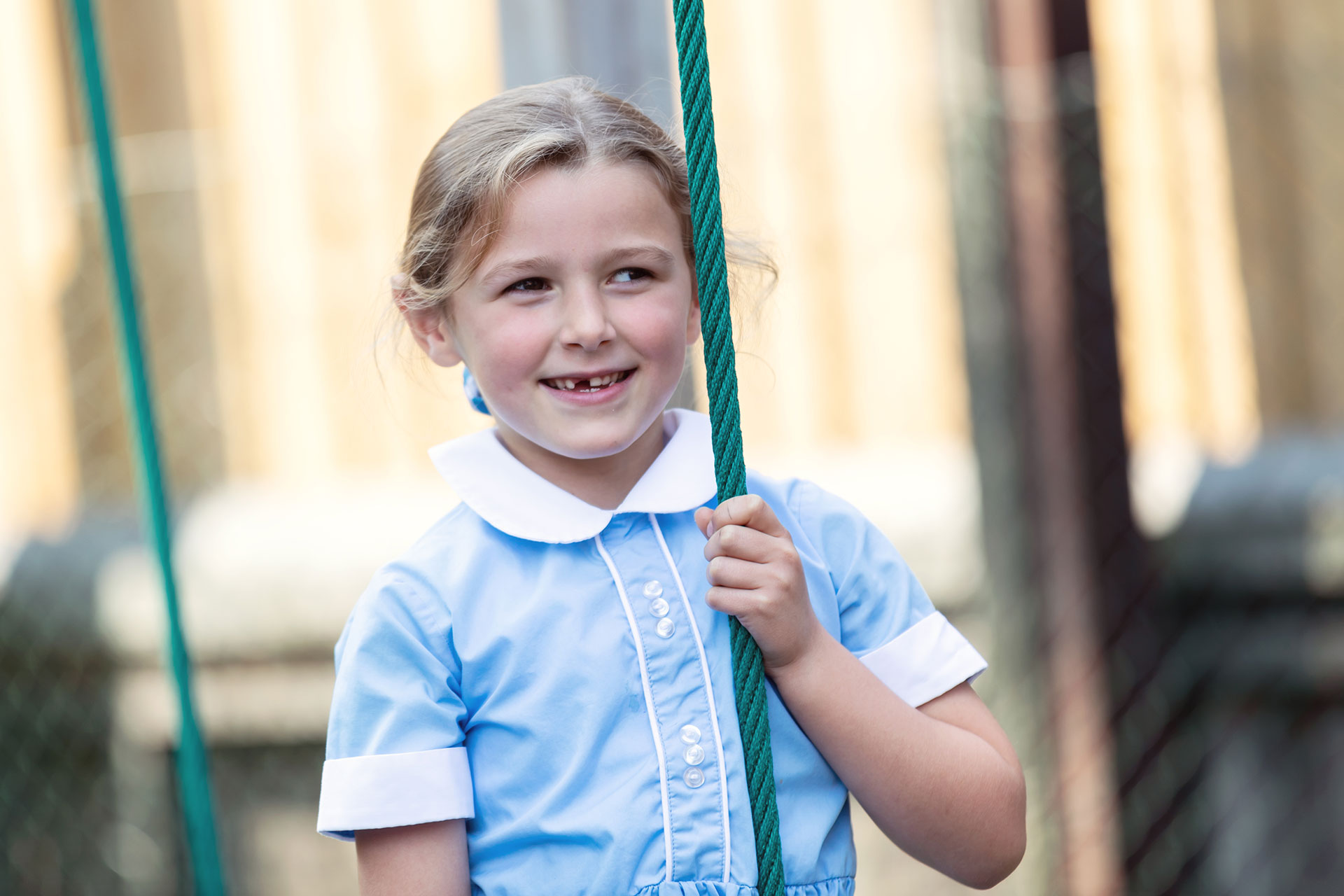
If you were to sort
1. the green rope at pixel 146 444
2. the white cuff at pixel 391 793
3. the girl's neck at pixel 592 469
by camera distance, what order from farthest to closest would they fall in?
the green rope at pixel 146 444 → the girl's neck at pixel 592 469 → the white cuff at pixel 391 793

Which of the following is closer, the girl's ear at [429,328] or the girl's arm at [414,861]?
the girl's arm at [414,861]

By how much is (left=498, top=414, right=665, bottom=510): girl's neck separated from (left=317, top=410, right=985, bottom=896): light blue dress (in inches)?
0.7

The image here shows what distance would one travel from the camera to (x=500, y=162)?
0.73m

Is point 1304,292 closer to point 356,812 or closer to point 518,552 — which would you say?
point 518,552

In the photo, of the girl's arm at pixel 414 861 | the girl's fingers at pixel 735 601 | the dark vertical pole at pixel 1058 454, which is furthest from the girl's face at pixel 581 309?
the dark vertical pole at pixel 1058 454

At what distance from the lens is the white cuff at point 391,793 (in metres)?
0.67

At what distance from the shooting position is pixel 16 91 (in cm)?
254

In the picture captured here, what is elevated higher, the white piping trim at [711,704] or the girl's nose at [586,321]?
the girl's nose at [586,321]

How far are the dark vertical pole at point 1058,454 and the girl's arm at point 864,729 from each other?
50.8 inches

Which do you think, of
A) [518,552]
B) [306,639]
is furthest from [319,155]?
[518,552]

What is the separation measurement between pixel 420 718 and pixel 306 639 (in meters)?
1.73

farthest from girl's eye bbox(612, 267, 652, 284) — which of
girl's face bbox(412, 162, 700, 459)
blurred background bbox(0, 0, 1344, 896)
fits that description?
blurred background bbox(0, 0, 1344, 896)

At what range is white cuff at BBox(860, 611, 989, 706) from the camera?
2.49 ft

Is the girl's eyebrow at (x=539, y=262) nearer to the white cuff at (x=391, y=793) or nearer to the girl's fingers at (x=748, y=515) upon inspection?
the girl's fingers at (x=748, y=515)
